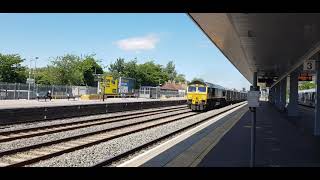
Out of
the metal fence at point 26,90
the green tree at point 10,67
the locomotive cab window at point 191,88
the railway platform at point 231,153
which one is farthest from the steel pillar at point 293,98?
the green tree at point 10,67

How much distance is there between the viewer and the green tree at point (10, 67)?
75.4 metres

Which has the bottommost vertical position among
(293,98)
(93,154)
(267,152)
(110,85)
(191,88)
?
(93,154)

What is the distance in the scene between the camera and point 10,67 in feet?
252

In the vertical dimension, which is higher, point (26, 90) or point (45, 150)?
point (26, 90)

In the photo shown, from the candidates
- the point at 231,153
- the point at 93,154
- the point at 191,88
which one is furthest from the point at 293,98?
the point at 93,154

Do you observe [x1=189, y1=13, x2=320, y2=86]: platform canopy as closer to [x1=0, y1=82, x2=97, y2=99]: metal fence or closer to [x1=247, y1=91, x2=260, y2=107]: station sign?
[x1=247, y1=91, x2=260, y2=107]: station sign

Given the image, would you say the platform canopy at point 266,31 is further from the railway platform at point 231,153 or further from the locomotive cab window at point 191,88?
the locomotive cab window at point 191,88

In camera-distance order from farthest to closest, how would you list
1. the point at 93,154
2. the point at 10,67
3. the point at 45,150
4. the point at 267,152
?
1. the point at 10,67
2. the point at 45,150
3. the point at 93,154
4. the point at 267,152

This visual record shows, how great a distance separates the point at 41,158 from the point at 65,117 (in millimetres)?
17580

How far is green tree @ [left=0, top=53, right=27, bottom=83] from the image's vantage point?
247 feet

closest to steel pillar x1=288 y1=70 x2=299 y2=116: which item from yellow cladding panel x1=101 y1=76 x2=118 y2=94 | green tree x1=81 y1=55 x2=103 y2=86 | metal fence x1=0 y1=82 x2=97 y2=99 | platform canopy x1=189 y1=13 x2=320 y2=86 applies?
platform canopy x1=189 y1=13 x2=320 y2=86

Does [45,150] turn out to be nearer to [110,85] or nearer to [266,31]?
[266,31]
